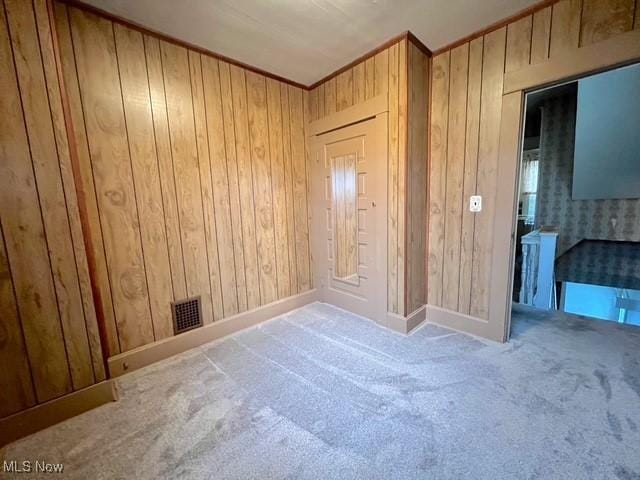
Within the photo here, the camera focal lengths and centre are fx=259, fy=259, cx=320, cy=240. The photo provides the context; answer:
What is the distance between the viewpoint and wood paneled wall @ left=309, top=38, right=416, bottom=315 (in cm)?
213

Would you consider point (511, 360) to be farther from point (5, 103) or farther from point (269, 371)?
point (5, 103)

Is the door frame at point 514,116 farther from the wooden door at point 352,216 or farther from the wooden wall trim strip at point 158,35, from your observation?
the wooden wall trim strip at point 158,35

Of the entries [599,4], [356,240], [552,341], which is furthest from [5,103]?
[552,341]

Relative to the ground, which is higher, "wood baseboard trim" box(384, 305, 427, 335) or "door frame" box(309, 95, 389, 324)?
"door frame" box(309, 95, 389, 324)

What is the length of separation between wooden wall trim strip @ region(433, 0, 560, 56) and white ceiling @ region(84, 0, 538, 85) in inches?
1.4

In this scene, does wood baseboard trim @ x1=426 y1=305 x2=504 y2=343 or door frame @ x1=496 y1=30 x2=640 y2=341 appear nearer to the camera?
door frame @ x1=496 y1=30 x2=640 y2=341

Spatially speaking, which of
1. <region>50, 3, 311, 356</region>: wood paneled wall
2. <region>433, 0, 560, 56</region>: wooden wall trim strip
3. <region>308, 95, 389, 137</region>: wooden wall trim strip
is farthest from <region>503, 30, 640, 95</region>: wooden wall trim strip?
<region>50, 3, 311, 356</region>: wood paneled wall

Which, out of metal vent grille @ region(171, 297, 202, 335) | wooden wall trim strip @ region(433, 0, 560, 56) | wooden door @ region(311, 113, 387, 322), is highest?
wooden wall trim strip @ region(433, 0, 560, 56)

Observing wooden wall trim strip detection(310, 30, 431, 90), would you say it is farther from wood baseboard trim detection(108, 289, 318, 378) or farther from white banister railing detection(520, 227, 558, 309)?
white banister railing detection(520, 227, 558, 309)

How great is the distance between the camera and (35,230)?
1384mm

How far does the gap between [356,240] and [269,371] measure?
1.46 meters

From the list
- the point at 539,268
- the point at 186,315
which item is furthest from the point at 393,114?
the point at 539,268

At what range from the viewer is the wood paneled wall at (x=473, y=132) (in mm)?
1740

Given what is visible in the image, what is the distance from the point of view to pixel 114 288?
1857mm
